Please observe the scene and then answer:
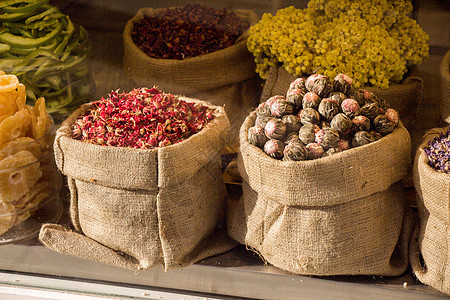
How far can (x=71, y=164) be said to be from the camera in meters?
1.37

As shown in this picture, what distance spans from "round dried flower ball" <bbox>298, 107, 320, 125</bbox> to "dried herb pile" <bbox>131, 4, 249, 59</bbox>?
1.36 ft

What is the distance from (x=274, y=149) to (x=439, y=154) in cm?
38

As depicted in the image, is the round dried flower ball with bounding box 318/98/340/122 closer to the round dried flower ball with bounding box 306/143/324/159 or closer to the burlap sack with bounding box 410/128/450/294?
the round dried flower ball with bounding box 306/143/324/159

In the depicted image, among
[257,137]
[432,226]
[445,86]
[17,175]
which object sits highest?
[445,86]

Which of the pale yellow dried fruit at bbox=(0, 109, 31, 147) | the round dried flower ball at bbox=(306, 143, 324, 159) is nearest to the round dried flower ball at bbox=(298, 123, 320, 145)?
the round dried flower ball at bbox=(306, 143, 324, 159)

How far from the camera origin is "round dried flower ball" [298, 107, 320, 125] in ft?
4.25

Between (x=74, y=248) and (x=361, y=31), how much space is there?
3.30 ft

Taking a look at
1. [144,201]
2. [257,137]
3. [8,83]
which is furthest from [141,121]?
[8,83]

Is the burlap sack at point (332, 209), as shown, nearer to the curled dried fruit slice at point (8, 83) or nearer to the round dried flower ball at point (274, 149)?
the round dried flower ball at point (274, 149)

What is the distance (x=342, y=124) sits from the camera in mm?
1271

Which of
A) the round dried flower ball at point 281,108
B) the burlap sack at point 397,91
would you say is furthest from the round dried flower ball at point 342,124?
the burlap sack at point 397,91

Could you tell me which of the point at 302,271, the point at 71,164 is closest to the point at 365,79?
the point at 302,271

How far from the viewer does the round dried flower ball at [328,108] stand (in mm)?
1305

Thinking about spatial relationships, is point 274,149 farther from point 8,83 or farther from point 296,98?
point 8,83
